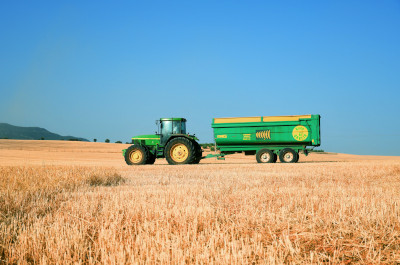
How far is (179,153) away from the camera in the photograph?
50.8 feet

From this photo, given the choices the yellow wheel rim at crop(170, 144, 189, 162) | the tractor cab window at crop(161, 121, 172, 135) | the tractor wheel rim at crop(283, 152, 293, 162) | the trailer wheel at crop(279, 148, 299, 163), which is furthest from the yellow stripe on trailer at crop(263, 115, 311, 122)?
A: the tractor cab window at crop(161, 121, 172, 135)

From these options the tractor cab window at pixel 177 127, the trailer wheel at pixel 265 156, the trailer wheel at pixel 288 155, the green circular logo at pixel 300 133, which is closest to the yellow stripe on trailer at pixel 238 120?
the trailer wheel at pixel 265 156

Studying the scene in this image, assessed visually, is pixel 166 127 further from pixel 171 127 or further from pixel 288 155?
pixel 288 155

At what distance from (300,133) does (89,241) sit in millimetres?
15485

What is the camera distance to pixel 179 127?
616 inches

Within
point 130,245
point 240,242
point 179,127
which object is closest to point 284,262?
point 240,242

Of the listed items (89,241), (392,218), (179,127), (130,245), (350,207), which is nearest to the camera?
(130,245)

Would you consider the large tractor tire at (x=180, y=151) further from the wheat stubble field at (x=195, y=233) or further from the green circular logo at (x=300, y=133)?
the wheat stubble field at (x=195, y=233)

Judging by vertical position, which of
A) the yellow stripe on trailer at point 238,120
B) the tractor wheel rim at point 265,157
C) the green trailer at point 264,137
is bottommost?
the tractor wheel rim at point 265,157

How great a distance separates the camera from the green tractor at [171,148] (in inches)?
604

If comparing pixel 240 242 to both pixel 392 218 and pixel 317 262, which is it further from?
pixel 392 218

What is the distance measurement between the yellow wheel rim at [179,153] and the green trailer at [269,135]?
311 cm

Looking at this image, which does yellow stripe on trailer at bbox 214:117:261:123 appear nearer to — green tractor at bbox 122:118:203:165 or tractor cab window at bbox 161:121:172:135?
green tractor at bbox 122:118:203:165

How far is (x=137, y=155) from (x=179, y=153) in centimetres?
219
